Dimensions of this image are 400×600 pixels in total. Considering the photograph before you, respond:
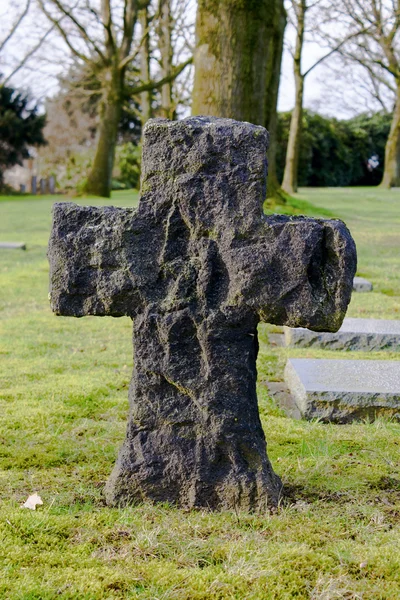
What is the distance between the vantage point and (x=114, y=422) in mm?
4461

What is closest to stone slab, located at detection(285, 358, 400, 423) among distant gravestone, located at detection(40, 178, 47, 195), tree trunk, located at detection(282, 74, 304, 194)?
tree trunk, located at detection(282, 74, 304, 194)

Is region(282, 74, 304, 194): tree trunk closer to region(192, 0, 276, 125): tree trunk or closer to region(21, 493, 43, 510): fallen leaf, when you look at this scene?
region(192, 0, 276, 125): tree trunk

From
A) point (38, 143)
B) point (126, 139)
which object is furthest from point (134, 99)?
point (38, 143)

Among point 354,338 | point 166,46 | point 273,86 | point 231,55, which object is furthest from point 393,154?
point 354,338

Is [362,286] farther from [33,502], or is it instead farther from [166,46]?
[166,46]

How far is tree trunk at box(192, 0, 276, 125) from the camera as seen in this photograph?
35.4 feet

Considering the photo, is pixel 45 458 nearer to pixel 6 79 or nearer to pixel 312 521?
pixel 312 521

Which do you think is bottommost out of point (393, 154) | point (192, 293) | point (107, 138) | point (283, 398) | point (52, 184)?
point (283, 398)

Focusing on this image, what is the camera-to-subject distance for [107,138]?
26.6 m

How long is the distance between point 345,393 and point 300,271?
5.70ft

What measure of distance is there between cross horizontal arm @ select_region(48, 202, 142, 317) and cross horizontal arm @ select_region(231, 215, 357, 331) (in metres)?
0.52

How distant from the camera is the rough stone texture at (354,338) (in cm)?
623

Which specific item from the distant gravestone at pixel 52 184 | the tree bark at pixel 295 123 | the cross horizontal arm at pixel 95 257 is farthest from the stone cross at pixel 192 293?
the distant gravestone at pixel 52 184

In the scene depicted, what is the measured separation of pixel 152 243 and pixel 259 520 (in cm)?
135
